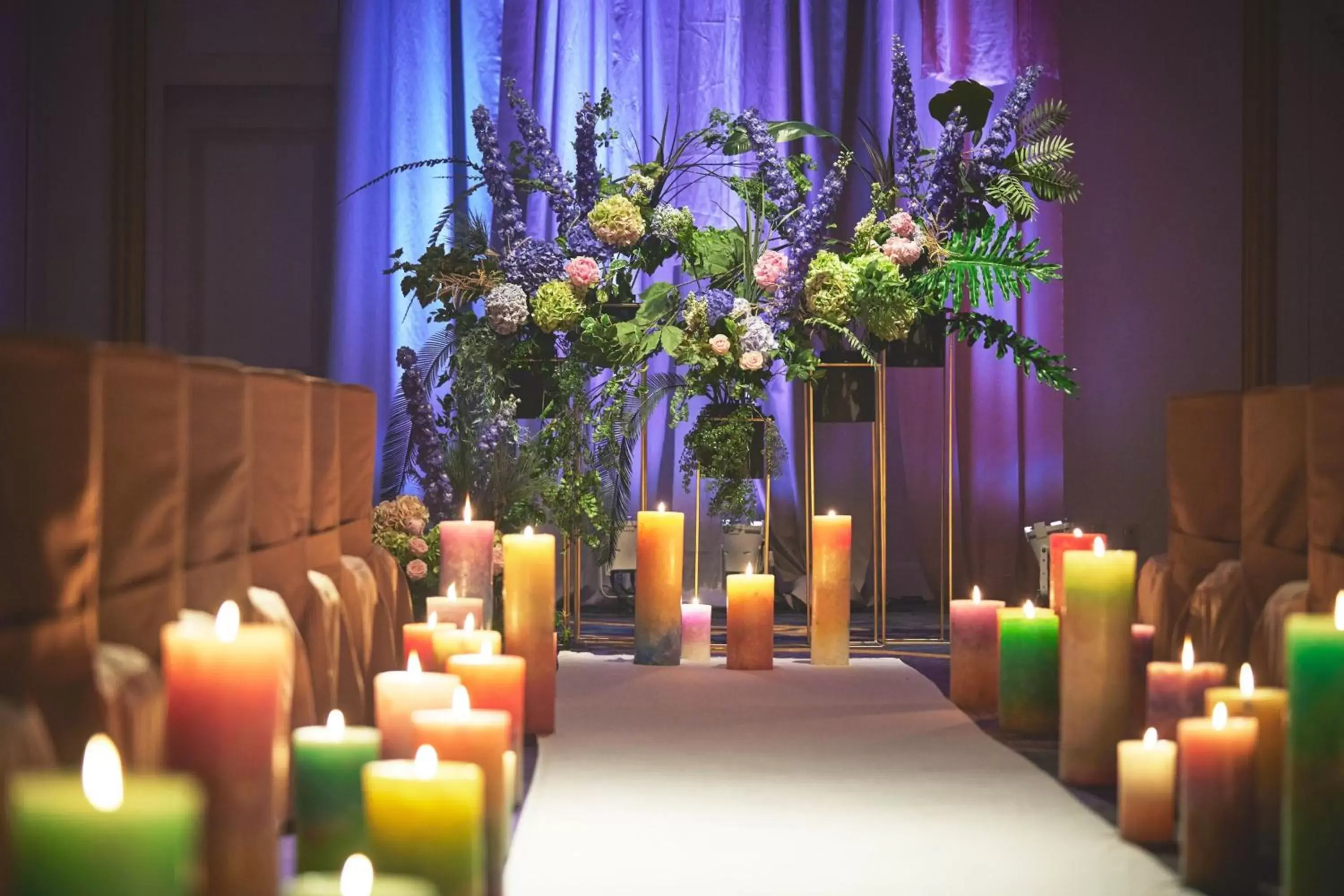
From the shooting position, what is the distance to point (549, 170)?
376 centimetres

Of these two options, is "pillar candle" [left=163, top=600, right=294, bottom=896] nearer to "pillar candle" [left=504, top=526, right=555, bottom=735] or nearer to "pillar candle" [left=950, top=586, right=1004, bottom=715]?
"pillar candle" [left=504, top=526, right=555, bottom=735]

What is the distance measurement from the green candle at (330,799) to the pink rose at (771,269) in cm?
230

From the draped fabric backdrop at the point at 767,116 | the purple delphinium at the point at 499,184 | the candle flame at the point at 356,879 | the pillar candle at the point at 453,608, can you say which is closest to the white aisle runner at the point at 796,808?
the pillar candle at the point at 453,608

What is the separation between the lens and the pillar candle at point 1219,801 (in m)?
1.63

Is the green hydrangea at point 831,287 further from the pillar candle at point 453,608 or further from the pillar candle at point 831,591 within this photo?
the pillar candle at point 453,608

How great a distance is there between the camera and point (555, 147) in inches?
210

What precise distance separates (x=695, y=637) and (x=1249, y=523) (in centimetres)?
152

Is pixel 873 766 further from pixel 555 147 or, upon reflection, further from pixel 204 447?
pixel 555 147

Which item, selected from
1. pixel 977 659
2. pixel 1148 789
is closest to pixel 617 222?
pixel 977 659

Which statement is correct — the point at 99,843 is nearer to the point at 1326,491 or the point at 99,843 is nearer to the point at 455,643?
the point at 455,643

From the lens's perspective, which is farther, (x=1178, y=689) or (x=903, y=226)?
(x=903, y=226)

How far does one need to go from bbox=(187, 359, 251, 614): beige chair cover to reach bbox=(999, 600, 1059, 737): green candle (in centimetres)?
127

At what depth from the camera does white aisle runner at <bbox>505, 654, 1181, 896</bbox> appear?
174cm

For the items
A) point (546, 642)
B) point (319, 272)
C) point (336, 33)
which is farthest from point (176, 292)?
point (546, 642)
